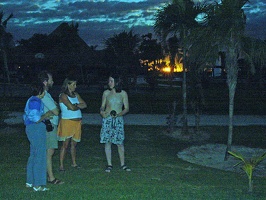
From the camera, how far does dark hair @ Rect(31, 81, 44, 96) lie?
7.36m

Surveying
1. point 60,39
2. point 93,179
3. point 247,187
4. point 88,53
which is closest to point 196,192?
point 247,187

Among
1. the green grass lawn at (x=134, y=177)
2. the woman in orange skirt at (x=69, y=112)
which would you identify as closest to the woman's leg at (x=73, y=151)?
the green grass lawn at (x=134, y=177)

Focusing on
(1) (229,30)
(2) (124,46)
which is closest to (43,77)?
(1) (229,30)

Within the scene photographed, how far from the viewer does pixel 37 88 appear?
7.38m

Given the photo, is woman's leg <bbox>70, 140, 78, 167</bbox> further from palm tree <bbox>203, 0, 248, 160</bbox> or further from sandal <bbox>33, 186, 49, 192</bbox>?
palm tree <bbox>203, 0, 248, 160</bbox>

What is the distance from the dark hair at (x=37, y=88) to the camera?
7.36 m

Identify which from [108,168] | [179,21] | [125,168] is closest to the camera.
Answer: [108,168]

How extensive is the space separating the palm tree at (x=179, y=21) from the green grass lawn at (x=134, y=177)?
104 inches

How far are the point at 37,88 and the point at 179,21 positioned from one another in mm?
7133

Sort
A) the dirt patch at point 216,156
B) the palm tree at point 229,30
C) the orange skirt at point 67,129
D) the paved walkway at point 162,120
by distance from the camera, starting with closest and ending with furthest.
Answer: the orange skirt at point 67,129, the palm tree at point 229,30, the dirt patch at point 216,156, the paved walkway at point 162,120

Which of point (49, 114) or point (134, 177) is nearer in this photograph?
point (49, 114)

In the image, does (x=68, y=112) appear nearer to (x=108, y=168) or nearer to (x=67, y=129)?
(x=67, y=129)

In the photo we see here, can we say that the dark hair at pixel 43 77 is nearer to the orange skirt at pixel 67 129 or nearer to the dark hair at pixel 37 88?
the dark hair at pixel 37 88

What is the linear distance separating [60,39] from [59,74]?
29.7ft
